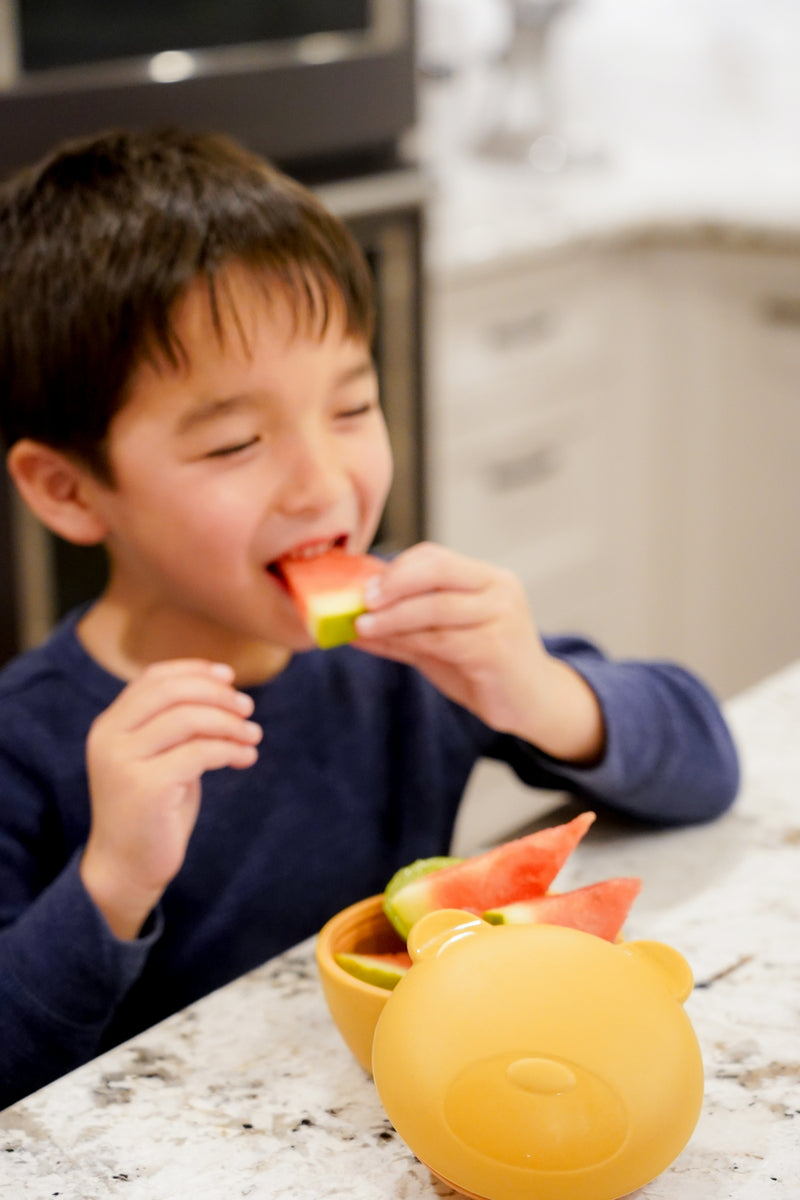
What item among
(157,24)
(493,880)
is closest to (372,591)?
(493,880)

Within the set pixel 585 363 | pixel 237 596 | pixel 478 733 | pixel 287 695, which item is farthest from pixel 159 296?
pixel 585 363

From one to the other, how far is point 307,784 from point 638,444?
5.63 feet

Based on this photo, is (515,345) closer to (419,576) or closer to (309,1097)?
(419,576)

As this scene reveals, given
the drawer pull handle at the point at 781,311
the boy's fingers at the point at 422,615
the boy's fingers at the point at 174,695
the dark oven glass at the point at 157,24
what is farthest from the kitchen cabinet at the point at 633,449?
the boy's fingers at the point at 174,695

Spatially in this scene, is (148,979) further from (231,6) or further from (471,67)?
(471,67)

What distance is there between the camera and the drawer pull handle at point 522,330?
226cm

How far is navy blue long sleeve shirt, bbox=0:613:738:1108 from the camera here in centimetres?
90

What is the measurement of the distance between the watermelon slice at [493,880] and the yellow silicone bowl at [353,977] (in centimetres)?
2

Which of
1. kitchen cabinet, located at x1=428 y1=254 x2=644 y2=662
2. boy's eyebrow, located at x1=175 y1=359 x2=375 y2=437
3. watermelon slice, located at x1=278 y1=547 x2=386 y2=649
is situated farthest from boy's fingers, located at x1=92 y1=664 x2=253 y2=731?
kitchen cabinet, located at x1=428 y1=254 x2=644 y2=662

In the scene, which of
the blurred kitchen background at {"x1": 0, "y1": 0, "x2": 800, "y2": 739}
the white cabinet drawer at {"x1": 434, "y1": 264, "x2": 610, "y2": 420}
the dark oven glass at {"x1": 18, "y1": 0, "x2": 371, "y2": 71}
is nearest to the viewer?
the dark oven glass at {"x1": 18, "y1": 0, "x2": 371, "y2": 71}

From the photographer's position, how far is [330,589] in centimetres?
84

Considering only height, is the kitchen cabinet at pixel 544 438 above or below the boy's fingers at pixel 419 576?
→ below

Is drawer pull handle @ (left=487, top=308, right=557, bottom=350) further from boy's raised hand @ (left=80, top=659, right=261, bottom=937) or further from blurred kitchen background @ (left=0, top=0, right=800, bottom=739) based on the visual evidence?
boy's raised hand @ (left=80, top=659, right=261, bottom=937)

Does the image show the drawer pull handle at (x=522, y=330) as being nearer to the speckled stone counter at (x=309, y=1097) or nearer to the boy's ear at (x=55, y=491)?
the boy's ear at (x=55, y=491)
